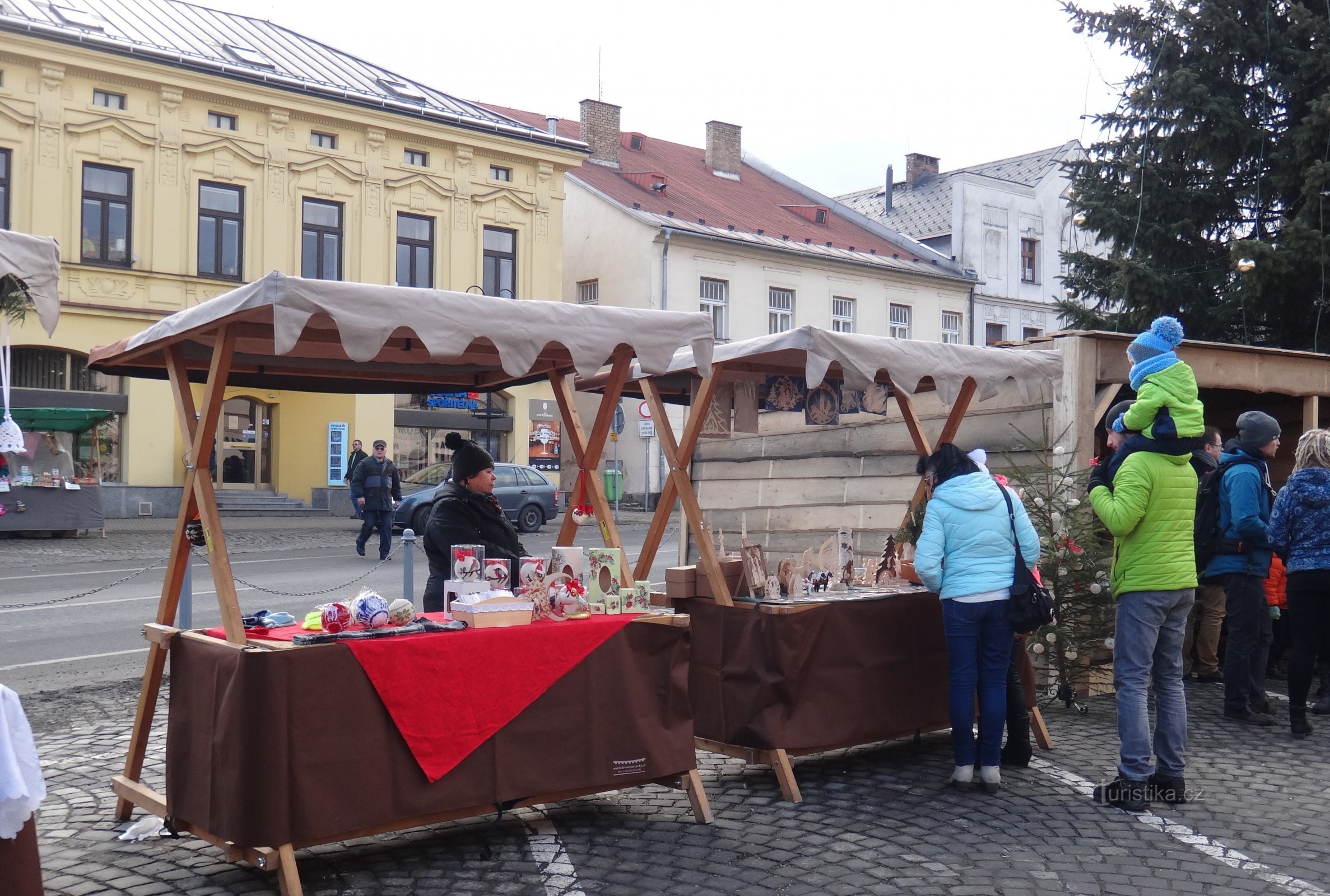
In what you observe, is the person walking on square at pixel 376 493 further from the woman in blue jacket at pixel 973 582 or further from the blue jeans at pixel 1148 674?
the blue jeans at pixel 1148 674

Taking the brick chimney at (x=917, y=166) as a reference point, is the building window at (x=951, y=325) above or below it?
below

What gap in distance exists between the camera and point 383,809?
15.5 ft

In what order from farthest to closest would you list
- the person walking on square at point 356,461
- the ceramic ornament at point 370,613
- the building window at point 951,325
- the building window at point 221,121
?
the building window at point 951,325
the building window at point 221,121
the person walking on square at point 356,461
the ceramic ornament at point 370,613

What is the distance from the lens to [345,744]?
4652mm

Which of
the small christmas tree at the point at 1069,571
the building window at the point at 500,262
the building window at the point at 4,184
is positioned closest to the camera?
the small christmas tree at the point at 1069,571

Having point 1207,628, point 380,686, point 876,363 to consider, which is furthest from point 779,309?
point 380,686

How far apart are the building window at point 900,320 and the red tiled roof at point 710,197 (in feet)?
5.21

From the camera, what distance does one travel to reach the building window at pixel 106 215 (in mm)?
24922

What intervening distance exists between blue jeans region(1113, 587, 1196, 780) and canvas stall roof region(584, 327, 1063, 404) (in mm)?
1573

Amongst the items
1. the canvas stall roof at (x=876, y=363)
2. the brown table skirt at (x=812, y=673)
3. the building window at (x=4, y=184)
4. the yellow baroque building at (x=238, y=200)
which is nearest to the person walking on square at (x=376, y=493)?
the yellow baroque building at (x=238, y=200)

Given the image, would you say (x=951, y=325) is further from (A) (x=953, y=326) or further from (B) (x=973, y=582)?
(B) (x=973, y=582)

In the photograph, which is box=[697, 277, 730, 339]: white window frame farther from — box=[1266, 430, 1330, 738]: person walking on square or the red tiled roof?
box=[1266, 430, 1330, 738]: person walking on square

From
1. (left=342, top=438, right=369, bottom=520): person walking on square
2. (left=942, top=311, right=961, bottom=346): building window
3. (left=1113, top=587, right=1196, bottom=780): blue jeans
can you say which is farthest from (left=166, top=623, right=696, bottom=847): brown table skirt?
(left=942, top=311, right=961, bottom=346): building window

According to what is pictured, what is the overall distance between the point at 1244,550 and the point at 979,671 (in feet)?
8.64
